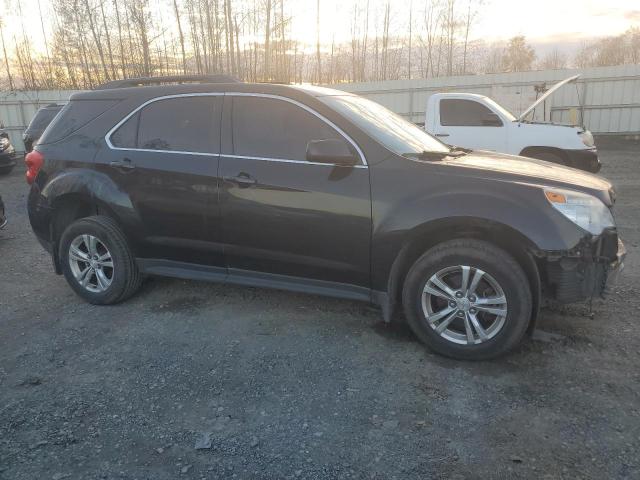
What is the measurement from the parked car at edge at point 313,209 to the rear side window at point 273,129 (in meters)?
0.01

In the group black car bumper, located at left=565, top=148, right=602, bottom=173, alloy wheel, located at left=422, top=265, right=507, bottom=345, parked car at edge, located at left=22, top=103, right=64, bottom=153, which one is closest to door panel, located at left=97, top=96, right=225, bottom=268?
alloy wheel, located at left=422, top=265, right=507, bottom=345

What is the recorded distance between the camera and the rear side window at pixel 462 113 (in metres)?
9.58

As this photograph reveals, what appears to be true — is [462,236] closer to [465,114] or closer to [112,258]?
[112,258]

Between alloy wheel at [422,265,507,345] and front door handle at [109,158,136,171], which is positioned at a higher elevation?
front door handle at [109,158,136,171]

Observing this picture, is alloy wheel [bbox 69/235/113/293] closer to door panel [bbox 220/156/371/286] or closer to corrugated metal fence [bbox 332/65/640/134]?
door panel [bbox 220/156/371/286]

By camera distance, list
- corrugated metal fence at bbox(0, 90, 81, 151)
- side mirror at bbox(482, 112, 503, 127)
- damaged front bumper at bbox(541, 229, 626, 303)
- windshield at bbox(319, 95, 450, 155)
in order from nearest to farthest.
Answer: damaged front bumper at bbox(541, 229, 626, 303) → windshield at bbox(319, 95, 450, 155) → side mirror at bbox(482, 112, 503, 127) → corrugated metal fence at bbox(0, 90, 81, 151)

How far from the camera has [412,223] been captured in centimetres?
339

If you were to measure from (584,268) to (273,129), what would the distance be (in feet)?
7.72

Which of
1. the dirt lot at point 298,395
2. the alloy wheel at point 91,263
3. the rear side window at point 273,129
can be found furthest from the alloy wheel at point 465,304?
the alloy wheel at point 91,263

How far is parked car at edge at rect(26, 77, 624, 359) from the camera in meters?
3.26

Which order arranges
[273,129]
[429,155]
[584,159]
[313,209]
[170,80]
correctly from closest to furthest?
[313,209] < [429,155] < [273,129] < [170,80] < [584,159]

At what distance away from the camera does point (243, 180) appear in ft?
12.6

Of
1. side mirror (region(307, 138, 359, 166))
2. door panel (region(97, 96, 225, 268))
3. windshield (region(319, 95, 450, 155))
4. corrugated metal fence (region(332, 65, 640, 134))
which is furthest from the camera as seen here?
corrugated metal fence (region(332, 65, 640, 134))

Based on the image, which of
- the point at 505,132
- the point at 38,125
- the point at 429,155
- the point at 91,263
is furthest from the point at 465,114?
the point at 38,125
